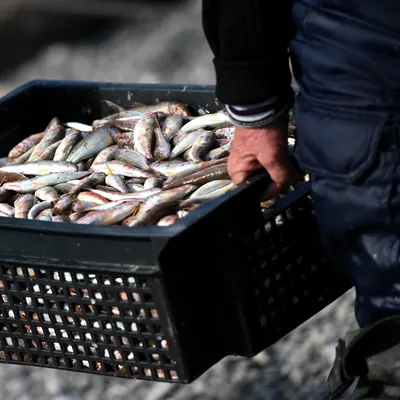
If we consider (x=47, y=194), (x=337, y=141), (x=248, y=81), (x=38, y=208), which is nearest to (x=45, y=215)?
(x=38, y=208)

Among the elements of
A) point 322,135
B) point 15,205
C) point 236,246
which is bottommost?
point 15,205

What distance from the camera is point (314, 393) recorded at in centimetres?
289

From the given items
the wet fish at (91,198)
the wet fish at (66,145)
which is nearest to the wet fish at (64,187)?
the wet fish at (91,198)

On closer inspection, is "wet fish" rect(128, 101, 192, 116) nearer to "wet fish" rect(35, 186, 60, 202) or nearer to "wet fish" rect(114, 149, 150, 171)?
"wet fish" rect(114, 149, 150, 171)

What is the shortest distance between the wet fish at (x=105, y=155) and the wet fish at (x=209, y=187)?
63 cm

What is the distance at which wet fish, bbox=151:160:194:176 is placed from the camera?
274 centimetres

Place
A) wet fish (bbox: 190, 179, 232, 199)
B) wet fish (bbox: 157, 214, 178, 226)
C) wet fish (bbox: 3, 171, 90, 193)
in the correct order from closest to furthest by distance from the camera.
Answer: wet fish (bbox: 157, 214, 178, 226) < wet fish (bbox: 190, 179, 232, 199) < wet fish (bbox: 3, 171, 90, 193)

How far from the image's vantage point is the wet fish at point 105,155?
2.99 m

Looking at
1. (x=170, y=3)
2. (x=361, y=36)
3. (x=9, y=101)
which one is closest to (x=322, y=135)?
(x=361, y=36)

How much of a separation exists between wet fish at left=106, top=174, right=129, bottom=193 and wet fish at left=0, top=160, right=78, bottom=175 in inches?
8.6

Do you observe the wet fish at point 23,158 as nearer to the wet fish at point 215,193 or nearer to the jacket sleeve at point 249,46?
the wet fish at point 215,193

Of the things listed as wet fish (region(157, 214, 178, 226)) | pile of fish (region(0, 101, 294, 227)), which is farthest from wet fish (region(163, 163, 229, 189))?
wet fish (region(157, 214, 178, 226))

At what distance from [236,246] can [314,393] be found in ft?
3.31

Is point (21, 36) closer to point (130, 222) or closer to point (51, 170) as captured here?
point (51, 170)
